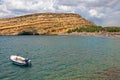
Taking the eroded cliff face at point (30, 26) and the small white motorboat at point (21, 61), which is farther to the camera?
the eroded cliff face at point (30, 26)

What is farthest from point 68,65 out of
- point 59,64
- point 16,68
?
point 16,68

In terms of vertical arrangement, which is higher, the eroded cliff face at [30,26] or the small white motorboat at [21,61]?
the eroded cliff face at [30,26]

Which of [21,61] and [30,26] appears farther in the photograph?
[30,26]

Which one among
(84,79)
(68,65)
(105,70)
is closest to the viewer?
(84,79)

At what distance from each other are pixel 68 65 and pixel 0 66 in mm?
12654

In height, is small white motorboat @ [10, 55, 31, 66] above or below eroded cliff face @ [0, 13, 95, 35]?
below

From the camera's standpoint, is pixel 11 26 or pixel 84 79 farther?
pixel 11 26

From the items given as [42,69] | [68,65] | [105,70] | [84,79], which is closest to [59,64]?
[68,65]

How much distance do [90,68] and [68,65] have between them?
4760mm

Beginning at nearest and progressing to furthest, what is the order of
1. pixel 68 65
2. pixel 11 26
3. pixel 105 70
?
pixel 105 70
pixel 68 65
pixel 11 26

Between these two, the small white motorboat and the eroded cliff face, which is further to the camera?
the eroded cliff face

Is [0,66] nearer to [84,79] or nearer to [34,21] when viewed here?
[84,79]

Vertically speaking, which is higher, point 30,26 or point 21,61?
point 30,26

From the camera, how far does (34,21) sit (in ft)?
643
